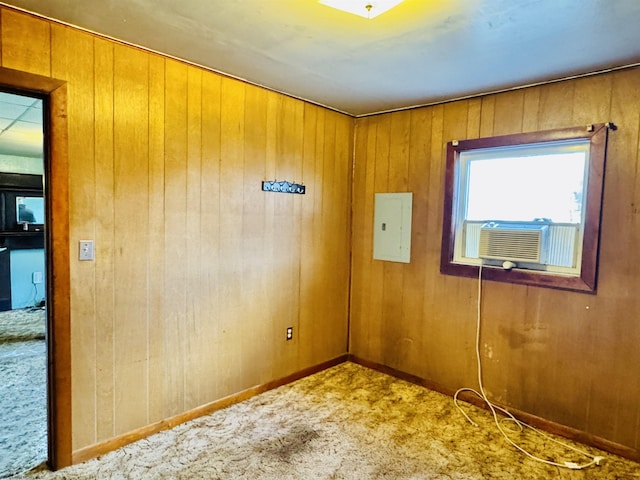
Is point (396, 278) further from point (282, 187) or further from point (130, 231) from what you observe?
point (130, 231)

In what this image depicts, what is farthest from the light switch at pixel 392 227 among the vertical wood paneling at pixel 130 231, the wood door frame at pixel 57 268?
the wood door frame at pixel 57 268

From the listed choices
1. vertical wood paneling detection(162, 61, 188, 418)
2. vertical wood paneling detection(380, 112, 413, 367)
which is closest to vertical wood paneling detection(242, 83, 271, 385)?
vertical wood paneling detection(162, 61, 188, 418)

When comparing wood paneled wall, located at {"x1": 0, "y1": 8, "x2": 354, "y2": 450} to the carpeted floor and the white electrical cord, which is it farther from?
the white electrical cord


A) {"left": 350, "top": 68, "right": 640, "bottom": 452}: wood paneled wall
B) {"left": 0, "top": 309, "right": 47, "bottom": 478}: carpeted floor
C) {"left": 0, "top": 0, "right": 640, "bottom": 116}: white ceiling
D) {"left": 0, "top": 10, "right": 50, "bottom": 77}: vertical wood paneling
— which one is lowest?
{"left": 0, "top": 309, "right": 47, "bottom": 478}: carpeted floor

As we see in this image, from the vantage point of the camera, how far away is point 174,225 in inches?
97.7

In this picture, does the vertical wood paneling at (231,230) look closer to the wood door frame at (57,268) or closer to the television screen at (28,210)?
the wood door frame at (57,268)

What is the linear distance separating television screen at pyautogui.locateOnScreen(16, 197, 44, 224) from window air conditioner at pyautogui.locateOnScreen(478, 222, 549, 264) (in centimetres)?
635

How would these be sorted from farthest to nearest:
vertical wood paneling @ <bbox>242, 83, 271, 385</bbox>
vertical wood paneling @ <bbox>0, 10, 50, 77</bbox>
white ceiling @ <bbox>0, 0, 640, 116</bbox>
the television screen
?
the television screen → vertical wood paneling @ <bbox>242, 83, 271, 385</bbox> → vertical wood paneling @ <bbox>0, 10, 50, 77</bbox> → white ceiling @ <bbox>0, 0, 640, 116</bbox>

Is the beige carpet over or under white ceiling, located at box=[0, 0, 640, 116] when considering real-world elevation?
under

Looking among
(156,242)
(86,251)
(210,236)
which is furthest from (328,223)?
(86,251)

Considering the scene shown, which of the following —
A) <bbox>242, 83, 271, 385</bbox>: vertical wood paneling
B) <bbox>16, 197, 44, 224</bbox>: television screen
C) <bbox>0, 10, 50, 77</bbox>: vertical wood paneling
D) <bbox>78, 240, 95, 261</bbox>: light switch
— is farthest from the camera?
<bbox>16, 197, 44, 224</bbox>: television screen

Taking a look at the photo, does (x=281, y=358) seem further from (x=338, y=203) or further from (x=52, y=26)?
(x=52, y=26)

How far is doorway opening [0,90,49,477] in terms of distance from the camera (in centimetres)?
→ 231

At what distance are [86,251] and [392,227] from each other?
2.35 meters
